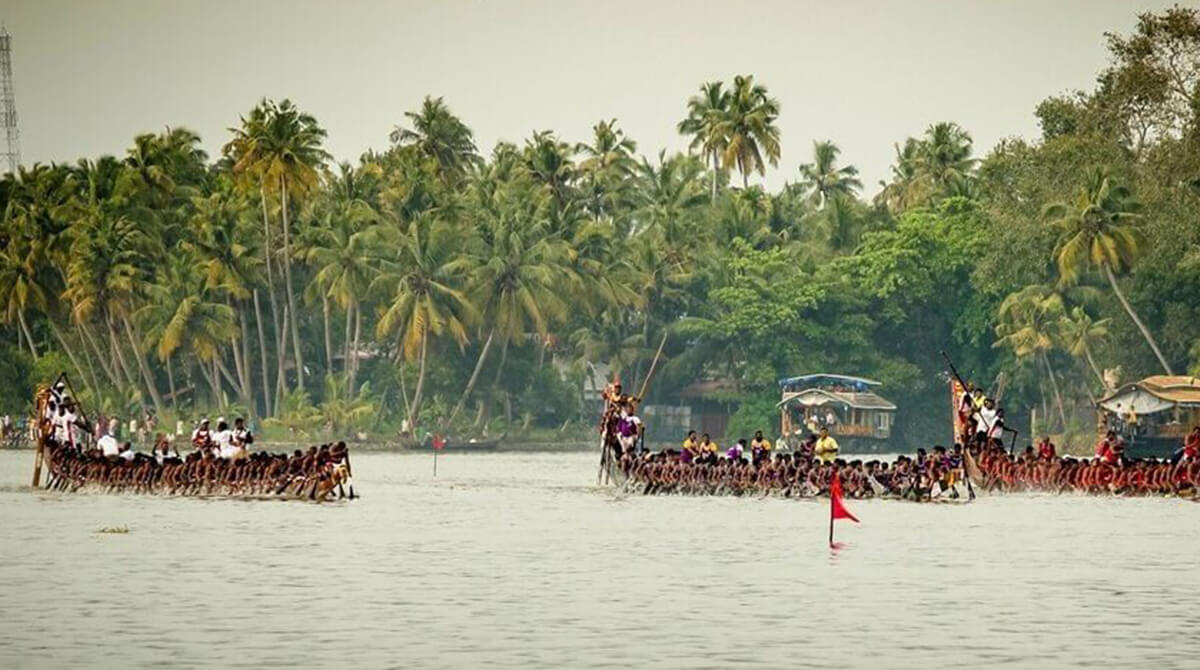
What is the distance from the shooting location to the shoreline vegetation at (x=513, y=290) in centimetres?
9681

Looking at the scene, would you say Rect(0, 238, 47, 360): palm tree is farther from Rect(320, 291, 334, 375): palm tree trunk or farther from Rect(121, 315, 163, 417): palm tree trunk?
Answer: Rect(320, 291, 334, 375): palm tree trunk

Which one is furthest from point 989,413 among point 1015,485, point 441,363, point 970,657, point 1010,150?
point 441,363

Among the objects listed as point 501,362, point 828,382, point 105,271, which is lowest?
point 828,382

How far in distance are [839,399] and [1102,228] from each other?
58.9ft

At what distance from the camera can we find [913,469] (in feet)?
177

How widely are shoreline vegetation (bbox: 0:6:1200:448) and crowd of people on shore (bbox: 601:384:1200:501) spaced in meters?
34.1

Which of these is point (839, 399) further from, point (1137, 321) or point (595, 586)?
point (595, 586)

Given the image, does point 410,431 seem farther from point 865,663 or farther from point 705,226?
point 865,663

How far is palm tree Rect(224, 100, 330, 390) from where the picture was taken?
335 ft

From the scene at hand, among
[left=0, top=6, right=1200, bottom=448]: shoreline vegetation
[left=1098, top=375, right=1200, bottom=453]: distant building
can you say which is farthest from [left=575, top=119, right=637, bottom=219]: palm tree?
[left=1098, top=375, right=1200, bottom=453]: distant building

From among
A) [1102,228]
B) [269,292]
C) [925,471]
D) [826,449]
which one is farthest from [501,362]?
[925,471]

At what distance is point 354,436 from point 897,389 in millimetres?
25871

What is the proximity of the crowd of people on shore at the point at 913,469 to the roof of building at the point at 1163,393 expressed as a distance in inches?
→ 647

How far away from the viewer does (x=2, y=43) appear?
510ft
